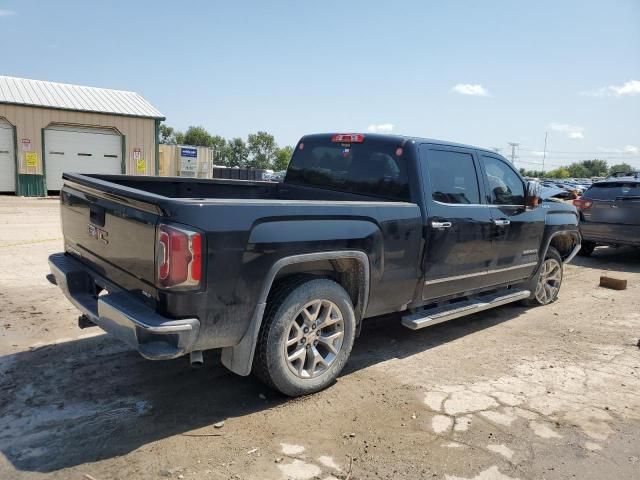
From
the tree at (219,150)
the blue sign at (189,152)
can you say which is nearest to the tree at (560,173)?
the tree at (219,150)

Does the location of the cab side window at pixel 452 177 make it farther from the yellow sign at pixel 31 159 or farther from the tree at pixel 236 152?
the tree at pixel 236 152

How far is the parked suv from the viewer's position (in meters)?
9.63

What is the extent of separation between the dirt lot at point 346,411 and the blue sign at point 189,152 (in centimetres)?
2575

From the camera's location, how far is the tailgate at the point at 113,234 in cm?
308

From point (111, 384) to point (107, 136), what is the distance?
21.5 metres

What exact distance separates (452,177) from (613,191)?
23.0ft

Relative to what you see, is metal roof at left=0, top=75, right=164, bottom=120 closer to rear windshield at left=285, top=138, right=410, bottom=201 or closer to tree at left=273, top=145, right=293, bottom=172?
rear windshield at left=285, top=138, right=410, bottom=201

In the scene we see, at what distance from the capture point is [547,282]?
6.73 m

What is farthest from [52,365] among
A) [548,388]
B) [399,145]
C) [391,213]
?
[548,388]

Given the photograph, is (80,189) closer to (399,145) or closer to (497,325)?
(399,145)

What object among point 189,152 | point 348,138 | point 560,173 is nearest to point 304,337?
point 348,138

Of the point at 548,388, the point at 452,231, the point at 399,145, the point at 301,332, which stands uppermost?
the point at 399,145

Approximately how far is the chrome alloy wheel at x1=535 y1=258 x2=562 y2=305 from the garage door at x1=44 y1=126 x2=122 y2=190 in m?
20.5

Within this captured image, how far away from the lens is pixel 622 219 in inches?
385
